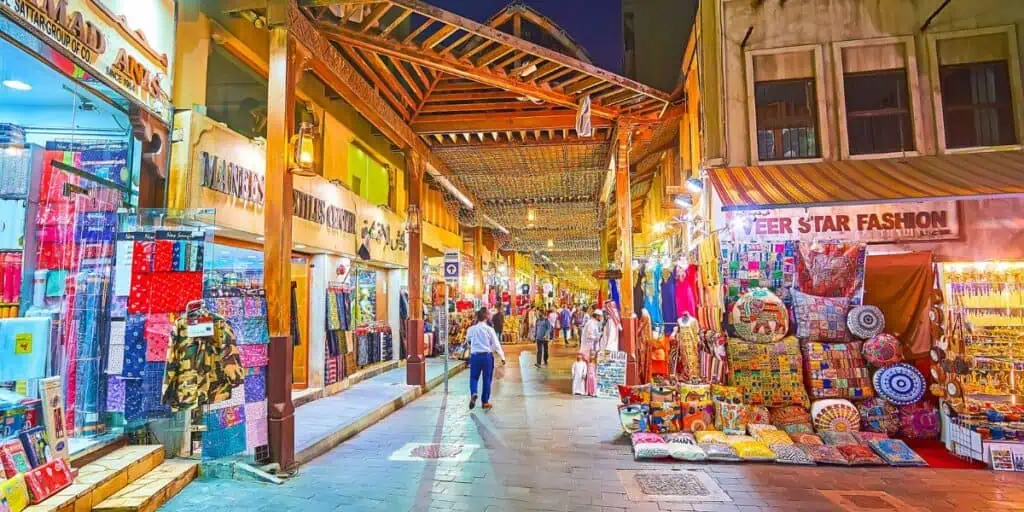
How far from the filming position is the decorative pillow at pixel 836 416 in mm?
→ 7102

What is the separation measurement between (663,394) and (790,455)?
172cm

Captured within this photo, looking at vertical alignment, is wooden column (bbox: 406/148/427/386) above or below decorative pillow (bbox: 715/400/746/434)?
above

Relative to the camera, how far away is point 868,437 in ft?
22.4

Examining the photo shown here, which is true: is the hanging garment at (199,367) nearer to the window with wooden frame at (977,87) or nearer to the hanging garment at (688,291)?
the hanging garment at (688,291)

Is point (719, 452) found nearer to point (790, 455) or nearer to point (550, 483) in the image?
point (790, 455)

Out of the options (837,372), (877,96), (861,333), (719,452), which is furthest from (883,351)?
(877,96)

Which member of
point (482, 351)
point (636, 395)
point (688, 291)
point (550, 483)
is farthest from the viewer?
point (688, 291)

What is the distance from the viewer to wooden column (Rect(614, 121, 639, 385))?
10945 millimetres

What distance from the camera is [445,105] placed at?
1120 cm

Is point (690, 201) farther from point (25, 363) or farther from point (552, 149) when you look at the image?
point (25, 363)

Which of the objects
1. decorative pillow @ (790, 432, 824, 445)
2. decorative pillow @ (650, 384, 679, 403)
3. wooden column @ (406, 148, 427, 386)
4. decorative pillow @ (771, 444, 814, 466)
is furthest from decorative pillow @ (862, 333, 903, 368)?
wooden column @ (406, 148, 427, 386)

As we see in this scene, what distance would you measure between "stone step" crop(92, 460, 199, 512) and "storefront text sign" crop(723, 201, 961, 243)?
8.26 m

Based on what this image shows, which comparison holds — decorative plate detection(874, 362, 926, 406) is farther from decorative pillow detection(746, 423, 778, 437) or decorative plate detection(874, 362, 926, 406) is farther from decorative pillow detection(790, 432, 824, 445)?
decorative pillow detection(746, 423, 778, 437)

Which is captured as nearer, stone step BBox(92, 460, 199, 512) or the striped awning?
stone step BBox(92, 460, 199, 512)
